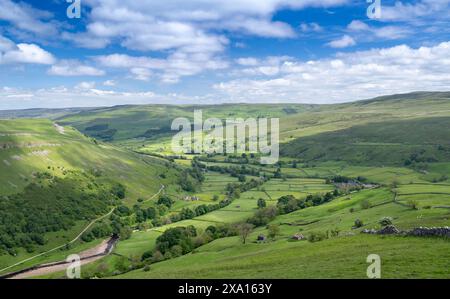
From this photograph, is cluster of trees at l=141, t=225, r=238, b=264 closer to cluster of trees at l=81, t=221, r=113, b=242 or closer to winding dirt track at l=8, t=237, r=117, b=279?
winding dirt track at l=8, t=237, r=117, b=279

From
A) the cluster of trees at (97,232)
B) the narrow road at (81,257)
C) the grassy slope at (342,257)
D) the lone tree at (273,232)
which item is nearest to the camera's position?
the grassy slope at (342,257)

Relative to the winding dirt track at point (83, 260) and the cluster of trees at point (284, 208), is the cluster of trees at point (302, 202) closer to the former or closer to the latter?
the cluster of trees at point (284, 208)

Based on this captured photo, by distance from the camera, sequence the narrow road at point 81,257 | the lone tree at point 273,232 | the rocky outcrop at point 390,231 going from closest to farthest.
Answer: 1. the rocky outcrop at point 390,231
2. the lone tree at point 273,232
3. the narrow road at point 81,257

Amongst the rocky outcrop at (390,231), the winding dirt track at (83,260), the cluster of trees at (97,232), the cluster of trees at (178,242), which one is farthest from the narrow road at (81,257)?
the rocky outcrop at (390,231)

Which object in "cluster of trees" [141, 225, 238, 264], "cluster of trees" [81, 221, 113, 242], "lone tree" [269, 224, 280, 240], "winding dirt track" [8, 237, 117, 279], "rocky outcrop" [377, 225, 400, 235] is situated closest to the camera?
"rocky outcrop" [377, 225, 400, 235]

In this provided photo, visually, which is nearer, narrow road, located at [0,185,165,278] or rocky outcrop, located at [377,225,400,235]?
rocky outcrop, located at [377,225,400,235]

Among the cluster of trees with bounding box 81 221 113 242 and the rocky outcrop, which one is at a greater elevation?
the rocky outcrop

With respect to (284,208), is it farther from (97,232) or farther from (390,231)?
(390,231)

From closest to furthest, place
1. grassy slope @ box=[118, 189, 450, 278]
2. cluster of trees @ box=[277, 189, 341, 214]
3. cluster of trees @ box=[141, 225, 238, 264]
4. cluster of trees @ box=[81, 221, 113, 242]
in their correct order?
grassy slope @ box=[118, 189, 450, 278], cluster of trees @ box=[141, 225, 238, 264], cluster of trees @ box=[277, 189, 341, 214], cluster of trees @ box=[81, 221, 113, 242]

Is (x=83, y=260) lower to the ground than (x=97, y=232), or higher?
lower

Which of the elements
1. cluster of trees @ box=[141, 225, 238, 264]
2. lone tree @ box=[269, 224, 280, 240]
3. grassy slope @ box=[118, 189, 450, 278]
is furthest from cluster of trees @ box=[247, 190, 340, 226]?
grassy slope @ box=[118, 189, 450, 278]

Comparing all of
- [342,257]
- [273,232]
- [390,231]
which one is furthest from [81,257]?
[390,231]
